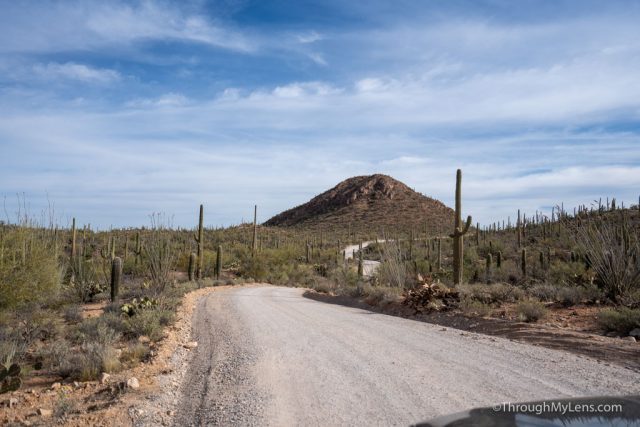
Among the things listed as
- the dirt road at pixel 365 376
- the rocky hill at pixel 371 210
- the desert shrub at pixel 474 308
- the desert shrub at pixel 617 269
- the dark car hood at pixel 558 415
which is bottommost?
the dirt road at pixel 365 376

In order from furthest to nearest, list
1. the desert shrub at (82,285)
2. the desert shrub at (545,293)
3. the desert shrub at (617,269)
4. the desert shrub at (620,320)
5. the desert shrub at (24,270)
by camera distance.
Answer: the desert shrub at (82,285) < the desert shrub at (545,293) < the desert shrub at (617,269) < the desert shrub at (24,270) < the desert shrub at (620,320)

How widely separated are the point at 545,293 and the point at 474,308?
10.1ft

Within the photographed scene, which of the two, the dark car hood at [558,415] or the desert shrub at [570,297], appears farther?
the desert shrub at [570,297]

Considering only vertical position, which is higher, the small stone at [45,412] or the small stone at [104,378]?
the small stone at [104,378]

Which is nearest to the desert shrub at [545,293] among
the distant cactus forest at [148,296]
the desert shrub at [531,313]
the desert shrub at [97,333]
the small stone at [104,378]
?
the distant cactus forest at [148,296]

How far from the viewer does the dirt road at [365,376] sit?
19.0 feet

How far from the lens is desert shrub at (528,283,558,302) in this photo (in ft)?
50.8

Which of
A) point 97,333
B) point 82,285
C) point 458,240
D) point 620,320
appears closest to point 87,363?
point 97,333

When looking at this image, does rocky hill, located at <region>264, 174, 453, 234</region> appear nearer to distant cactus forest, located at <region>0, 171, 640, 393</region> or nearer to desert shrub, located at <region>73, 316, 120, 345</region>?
distant cactus forest, located at <region>0, 171, 640, 393</region>

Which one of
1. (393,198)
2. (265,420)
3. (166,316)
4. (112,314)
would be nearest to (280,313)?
(166,316)

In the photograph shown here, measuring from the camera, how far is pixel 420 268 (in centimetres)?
3444

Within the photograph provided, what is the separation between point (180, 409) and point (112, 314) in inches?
307

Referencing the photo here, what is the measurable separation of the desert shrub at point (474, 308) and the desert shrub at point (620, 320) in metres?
3.17

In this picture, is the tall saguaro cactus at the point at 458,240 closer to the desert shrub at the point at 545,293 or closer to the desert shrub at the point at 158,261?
the desert shrub at the point at 545,293
